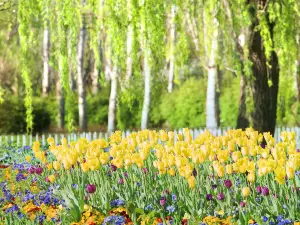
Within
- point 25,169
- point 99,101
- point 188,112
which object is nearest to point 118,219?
point 25,169

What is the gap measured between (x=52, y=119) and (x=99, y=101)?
198cm

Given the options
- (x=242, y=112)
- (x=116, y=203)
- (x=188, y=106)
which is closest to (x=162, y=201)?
(x=116, y=203)

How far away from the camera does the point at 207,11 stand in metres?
10.5

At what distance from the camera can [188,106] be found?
22688 millimetres

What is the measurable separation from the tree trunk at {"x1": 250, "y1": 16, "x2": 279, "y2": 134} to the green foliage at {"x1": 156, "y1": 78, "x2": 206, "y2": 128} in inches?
467

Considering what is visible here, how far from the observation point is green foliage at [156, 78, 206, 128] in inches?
888

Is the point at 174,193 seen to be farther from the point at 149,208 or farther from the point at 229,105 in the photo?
the point at 229,105

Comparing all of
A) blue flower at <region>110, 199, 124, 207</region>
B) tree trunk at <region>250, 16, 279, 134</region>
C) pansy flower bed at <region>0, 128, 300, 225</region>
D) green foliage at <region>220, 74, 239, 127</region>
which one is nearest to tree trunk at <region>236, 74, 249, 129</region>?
tree trunk at <region>250, 16, 279, 134</region>

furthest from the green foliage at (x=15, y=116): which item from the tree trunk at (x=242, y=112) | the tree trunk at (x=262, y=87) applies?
the tree trunk at (x=262, y=87)

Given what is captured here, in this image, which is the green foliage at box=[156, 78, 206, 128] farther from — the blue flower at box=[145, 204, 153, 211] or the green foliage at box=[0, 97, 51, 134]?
the blue flower at box=[145, 204, 153, 211]

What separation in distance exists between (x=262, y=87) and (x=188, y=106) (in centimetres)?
1244

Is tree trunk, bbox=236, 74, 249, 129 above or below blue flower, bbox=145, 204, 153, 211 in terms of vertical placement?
above

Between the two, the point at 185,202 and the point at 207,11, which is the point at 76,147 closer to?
the point at 185,202

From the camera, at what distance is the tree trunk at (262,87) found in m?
10.2
